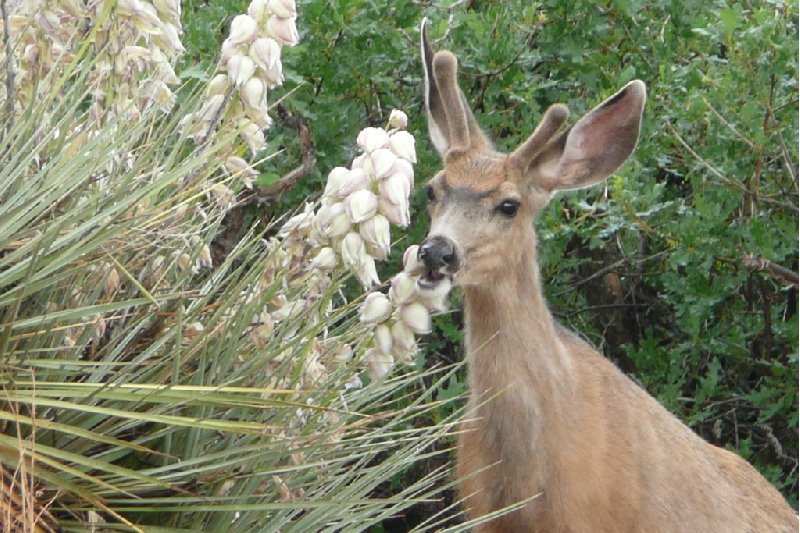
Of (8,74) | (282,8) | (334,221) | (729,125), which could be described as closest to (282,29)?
(282,8)

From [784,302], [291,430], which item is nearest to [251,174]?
[291,430]

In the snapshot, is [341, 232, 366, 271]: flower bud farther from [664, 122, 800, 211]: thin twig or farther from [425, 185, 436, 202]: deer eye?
[664, 122, 800, 211]: thin twig

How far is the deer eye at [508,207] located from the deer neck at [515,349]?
161mm

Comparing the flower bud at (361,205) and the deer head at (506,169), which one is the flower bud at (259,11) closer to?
the flower bud at (361,205)

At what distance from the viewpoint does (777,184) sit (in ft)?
19.1

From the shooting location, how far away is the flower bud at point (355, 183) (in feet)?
9.27

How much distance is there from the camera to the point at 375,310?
9.82 feet

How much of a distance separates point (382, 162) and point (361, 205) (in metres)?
0.10

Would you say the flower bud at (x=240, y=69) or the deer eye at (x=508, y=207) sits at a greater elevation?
the flower bud at (x=240, y=69)

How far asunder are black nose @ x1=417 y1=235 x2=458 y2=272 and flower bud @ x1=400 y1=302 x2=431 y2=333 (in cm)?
77

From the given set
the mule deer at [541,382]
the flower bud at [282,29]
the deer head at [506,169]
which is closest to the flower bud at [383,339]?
the flower bud at [282,29]

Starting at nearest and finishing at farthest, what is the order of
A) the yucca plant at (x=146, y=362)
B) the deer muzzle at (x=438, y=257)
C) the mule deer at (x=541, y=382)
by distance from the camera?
the yucca plant at (x=146, y=362) → the deer muzzle at (x=438, y=257) → the mule deer at (x=541, y=382)

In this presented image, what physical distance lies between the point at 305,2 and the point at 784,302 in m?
2.60

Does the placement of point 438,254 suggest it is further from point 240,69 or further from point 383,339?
point 240,69
